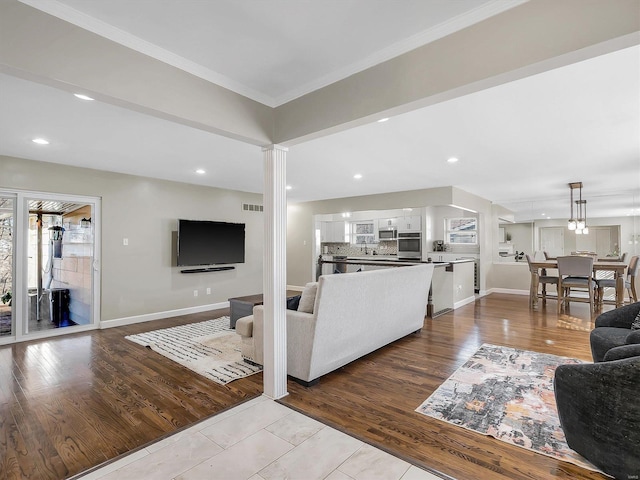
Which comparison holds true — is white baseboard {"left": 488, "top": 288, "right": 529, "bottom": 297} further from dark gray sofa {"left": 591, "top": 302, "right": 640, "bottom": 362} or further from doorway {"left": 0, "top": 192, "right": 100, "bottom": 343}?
doorway {"left": 0, "top": 192, "right": 100, "bottom": 343}

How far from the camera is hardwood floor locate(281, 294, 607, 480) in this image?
194 cm

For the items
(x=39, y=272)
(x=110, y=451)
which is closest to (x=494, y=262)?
(x=110, y=451)

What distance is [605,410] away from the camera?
5.73 ft

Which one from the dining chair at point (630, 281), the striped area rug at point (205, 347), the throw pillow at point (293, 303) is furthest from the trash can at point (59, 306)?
the dining chair at point (630, 281)

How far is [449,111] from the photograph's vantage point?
9.87 ft

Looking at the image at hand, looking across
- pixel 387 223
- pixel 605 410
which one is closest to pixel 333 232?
pixel 387 223

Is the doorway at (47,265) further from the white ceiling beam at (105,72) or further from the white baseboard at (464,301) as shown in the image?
the white baseboard at (464,301)

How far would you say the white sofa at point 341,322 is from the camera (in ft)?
9.57

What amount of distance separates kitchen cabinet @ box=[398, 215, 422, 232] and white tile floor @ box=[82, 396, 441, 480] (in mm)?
6282

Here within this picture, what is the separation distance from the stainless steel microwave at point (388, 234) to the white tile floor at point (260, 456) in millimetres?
6540

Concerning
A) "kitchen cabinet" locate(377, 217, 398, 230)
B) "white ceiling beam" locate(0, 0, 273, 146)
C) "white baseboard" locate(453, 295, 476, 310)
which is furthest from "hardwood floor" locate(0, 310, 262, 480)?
"kitchen cabinet" locate(377, 217, 398, 230)

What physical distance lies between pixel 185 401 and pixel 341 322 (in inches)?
59.0

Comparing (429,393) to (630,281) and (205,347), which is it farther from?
(630,281)

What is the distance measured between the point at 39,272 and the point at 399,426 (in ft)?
17.4
